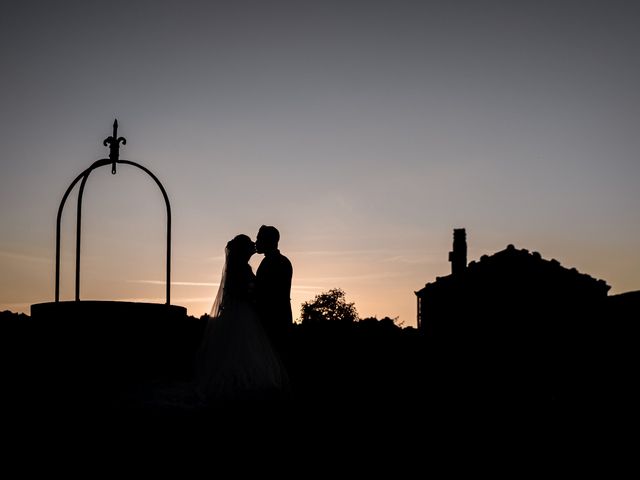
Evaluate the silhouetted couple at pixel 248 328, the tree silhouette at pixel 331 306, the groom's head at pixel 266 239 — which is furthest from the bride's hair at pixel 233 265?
the tree silhouette at pixel 331 306

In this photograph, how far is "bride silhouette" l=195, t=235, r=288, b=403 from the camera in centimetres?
802

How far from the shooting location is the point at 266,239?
8.54 m

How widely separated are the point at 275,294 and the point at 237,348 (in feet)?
2.80

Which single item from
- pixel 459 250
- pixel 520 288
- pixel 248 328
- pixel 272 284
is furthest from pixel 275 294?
pixel 459 250

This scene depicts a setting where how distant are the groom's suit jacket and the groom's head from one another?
8 cm

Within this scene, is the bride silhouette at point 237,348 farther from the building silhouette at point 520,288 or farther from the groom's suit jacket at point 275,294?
the building silhouette at point 520,288

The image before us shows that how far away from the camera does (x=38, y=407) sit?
7344 mm

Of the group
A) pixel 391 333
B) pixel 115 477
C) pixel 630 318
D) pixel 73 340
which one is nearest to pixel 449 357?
pixel 391 333

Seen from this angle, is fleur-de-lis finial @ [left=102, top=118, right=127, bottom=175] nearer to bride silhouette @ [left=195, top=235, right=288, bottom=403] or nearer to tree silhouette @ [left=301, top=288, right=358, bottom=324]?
bride silhouette @ [left=195, top=235, right=288, bottom=403]

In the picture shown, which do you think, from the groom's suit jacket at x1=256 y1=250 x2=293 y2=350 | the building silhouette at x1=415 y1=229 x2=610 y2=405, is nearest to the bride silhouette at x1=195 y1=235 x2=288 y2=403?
the groom's suit jacket at x1=256 y1=250 x2=293 y2=350

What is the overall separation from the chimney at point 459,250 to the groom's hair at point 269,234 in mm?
27775

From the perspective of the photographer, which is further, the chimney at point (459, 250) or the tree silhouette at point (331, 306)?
the tree silhouette at point (331, 306)

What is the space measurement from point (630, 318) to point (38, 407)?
285 inches

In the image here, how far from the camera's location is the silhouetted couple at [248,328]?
8.08 metres
